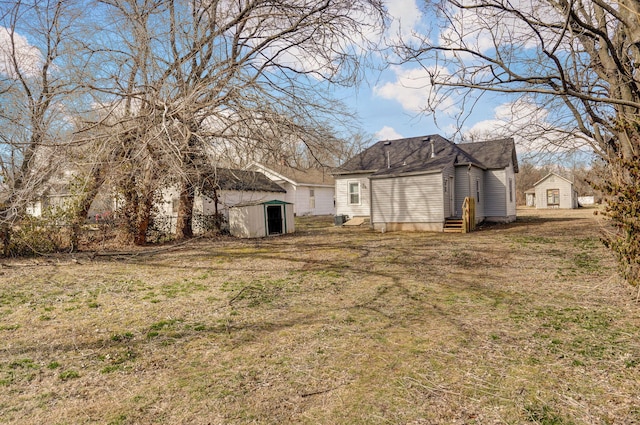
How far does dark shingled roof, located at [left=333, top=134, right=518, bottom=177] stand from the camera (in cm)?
1941

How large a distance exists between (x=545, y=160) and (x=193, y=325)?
11484 millimetres

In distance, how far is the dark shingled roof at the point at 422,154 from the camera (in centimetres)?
1941

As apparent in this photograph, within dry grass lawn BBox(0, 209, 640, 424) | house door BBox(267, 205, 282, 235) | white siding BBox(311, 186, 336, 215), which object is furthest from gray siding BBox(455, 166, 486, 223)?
white siding BBox(311, 186, 336, 215)

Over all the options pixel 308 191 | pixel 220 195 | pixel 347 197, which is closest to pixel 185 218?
pixel 220 195

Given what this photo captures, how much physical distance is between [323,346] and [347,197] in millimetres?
17272

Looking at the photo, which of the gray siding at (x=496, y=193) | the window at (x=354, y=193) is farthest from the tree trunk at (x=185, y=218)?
the gray siding at (x=496, y=193)

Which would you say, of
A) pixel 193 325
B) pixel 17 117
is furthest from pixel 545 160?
pixel 17 117

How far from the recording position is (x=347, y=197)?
21.3 m

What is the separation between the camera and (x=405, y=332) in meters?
4.66

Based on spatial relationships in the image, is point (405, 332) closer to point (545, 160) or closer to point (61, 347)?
point (61, 347)

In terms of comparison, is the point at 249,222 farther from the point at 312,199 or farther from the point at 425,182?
the point at 312,199

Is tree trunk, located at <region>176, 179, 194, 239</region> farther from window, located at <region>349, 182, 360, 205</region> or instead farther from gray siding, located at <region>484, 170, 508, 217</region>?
gray siding, located at <region>484, 170, 508, 217</region>

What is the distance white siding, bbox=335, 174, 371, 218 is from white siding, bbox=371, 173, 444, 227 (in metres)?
3.76

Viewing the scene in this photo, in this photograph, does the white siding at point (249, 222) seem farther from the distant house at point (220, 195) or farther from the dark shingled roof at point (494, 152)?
the dark shingled roof at point (494, 152)
